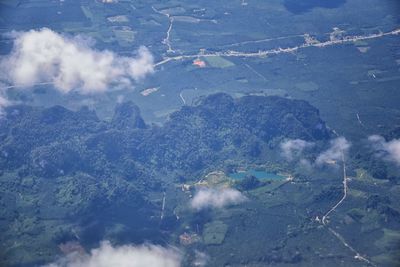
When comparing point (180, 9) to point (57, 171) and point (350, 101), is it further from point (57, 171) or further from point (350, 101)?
point (57, 171)

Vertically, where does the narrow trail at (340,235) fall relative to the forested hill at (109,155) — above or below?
below

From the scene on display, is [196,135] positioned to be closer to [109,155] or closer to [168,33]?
[109,155]

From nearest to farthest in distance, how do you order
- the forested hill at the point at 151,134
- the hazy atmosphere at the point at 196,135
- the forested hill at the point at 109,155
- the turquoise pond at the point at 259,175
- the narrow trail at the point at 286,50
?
1. the hazy atmosphere at the point at 196,135
2. the forested hill at the point at 109,155
3. the forested hill at the point at 151,134
4. the turquoise pond at the point at 259,175
5. the narrow trail at the point at 286,50

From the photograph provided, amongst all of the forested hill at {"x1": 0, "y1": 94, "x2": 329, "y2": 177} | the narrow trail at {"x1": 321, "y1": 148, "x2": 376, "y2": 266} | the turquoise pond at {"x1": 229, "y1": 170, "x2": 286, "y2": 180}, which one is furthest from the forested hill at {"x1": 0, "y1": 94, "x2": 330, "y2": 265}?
the narrow trail at {"x1": 321, "y1": 148, "x2": 376, "y2": 266}

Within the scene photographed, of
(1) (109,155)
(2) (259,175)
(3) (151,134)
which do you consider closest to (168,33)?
(3) (151,134)

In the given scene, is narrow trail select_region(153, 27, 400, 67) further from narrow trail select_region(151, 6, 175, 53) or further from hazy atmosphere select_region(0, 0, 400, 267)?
narrow trail select_region(151, 6, 175, 53)

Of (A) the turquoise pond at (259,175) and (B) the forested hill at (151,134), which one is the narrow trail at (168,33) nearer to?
(B) the forested hill at (151,134)

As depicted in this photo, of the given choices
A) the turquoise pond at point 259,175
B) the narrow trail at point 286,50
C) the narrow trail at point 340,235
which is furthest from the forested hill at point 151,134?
the narrow trail at point 286,50

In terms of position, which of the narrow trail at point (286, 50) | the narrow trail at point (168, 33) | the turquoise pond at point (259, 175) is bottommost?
the turquoise pond at point (259, 175)

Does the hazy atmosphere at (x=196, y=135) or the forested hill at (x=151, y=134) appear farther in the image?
the forested hill at (x=151, y=134)

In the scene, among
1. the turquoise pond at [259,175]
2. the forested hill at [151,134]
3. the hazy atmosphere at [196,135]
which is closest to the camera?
the hazy atmosphere at [196,135]

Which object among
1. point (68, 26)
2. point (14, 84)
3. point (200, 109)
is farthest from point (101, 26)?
point (200, 109)
